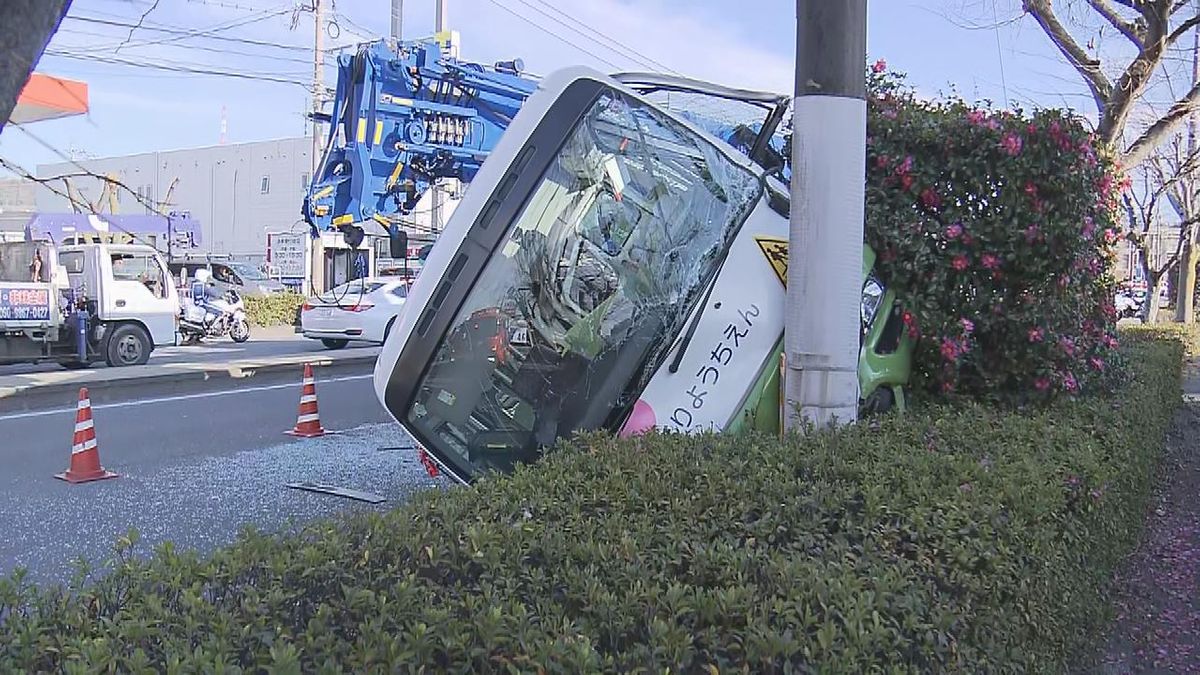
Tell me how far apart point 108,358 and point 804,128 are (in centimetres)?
1434

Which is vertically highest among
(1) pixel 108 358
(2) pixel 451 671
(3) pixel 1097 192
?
(3) pixel 1097 192

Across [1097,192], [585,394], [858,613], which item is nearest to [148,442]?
[585,394]

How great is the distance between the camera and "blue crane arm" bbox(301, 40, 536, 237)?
10.5 m

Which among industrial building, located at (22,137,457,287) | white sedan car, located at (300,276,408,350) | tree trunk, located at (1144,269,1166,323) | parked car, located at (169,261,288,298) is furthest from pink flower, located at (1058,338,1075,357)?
industrial building, located at (22,137,457,287)

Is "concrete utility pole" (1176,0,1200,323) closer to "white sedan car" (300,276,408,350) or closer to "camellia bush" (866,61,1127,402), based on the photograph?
"white sedan car" (300,276,408,350)

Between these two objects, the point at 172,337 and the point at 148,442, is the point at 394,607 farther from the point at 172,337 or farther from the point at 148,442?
the point at 172,337

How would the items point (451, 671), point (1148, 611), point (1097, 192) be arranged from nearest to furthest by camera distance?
point (451, 671) < point (1148, 611) < point (1097, 192)

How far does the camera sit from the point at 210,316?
22984 millimetres

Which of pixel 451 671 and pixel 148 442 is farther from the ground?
pixel 451 671

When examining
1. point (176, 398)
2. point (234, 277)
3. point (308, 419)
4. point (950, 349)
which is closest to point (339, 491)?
point (308, 419)

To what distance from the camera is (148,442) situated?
9.84 metres

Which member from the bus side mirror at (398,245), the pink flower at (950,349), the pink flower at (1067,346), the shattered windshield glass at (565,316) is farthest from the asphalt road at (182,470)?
the pink flower at (1067,346)

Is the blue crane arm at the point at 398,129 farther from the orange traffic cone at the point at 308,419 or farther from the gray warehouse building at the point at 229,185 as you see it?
the gray warehouse building at the point at 229,185

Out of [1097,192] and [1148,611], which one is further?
[1097,192]
